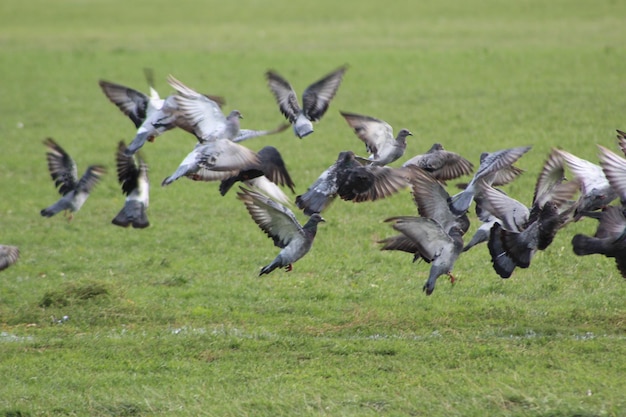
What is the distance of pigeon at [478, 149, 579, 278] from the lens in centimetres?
754

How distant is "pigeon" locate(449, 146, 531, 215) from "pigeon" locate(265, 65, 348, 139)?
1.95 meters

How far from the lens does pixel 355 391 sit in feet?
24.1

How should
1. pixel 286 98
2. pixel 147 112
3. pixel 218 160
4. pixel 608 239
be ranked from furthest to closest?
1. pixel 286 98
2. pixel 147 112
3. pixel 218 160
4. pixel 608 239

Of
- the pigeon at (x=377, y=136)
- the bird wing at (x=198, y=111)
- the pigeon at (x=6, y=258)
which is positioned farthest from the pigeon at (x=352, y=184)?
the pigeon at (x=6, y=258)

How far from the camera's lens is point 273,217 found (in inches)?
316

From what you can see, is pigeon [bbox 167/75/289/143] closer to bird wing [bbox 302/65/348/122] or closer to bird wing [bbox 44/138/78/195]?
bird wing [bbox 302/65/348/122]

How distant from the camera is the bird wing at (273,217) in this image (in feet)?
25.9

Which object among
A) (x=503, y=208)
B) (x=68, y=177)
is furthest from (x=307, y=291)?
(x=68, y=177)

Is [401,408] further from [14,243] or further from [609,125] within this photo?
[609,125]

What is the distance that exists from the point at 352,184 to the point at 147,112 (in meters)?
2.51

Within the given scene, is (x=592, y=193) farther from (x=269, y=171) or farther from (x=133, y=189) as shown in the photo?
(x=133, y=189)

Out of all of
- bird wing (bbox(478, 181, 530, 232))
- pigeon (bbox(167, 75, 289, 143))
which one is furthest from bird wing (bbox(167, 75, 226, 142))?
bird wing (bbox(478, 181, 530, 232))

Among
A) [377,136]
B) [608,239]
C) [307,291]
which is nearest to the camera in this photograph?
[608,239]

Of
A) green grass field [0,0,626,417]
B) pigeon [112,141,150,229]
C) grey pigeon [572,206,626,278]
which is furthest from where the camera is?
pigeon [112,141,150,229]
